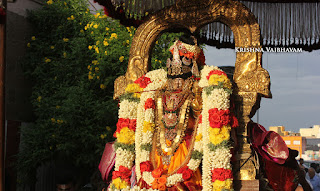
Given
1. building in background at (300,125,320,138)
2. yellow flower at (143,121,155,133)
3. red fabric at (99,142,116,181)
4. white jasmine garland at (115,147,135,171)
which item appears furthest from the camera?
building in background at (300,125,320,138)

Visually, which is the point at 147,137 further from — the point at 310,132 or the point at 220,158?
the point at 310,132

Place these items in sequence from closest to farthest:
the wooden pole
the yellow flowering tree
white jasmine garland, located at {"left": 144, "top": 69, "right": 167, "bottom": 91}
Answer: the wooden pole, white jasmine garland, located at {"left": 144, "top": 69, "right": 167, "bottom": 91}, the yellow flowering tree

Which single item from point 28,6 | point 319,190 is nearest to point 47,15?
point 28,6

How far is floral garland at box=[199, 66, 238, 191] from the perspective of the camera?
18.7ft

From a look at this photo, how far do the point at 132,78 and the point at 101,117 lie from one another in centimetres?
238

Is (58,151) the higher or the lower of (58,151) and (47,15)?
the lower

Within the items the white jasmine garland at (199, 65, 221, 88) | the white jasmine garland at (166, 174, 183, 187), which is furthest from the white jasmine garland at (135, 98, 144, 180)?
the white jasmine garland at (199, 65, 221, 88)

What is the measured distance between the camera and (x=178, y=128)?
243 inches

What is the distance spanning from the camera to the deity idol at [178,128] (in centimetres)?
579

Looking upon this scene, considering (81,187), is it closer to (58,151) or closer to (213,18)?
(58,151)

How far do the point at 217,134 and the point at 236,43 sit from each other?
4.77 feet

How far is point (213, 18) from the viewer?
661cm

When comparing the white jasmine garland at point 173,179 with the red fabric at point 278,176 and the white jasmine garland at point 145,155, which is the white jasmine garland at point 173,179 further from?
the red fabric at point 278,176

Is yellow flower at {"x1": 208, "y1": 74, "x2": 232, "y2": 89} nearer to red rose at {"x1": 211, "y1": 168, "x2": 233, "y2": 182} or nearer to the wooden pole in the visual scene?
red rose at {"x1": 211, "y1": 168, "x2": 233, "y2": 182}
